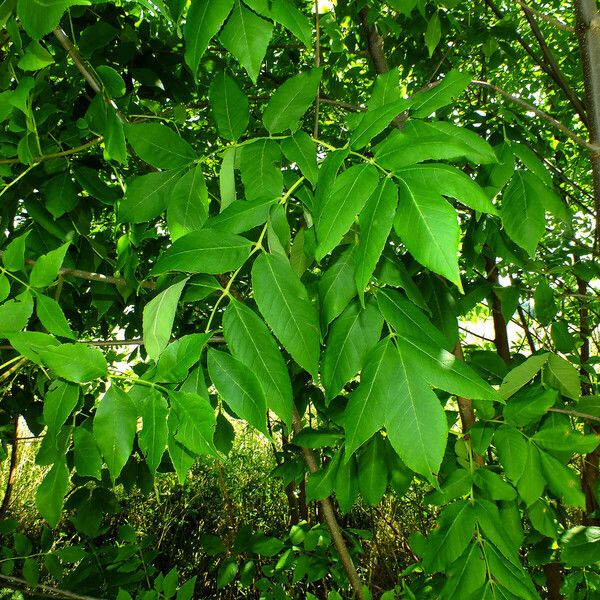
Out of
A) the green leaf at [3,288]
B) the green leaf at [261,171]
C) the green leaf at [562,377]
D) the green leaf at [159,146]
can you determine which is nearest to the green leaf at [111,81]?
the green leaf at [159,146]

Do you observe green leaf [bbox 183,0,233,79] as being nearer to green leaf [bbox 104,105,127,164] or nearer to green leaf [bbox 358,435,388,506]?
green leaf [bbox 104,105,127,164]

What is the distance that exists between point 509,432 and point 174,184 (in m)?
0.87

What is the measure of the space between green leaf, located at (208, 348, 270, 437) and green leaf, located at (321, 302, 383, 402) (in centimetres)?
14

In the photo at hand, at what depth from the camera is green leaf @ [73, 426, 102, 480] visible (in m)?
1.11

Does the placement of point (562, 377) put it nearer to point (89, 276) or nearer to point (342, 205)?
point (342, 205)

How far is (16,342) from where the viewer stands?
822 millimetres

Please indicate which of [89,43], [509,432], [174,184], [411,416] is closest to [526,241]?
[509,432]

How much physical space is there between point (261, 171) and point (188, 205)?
0.16 m

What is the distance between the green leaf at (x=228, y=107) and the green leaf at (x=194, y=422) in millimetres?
573

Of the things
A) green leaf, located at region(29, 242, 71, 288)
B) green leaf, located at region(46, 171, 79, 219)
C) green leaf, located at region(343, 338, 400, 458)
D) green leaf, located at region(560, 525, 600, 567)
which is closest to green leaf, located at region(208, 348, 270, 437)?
green leaf, located at region(343, 338, 400, 458)

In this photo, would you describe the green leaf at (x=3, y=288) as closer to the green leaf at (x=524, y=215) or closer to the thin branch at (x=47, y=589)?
the green leaf at (x=524, y=215)

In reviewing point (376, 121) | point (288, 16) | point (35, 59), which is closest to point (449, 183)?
point (376, 121)

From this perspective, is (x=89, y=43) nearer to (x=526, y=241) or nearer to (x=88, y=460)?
(x=88, y=460)

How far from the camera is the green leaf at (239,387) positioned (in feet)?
2.65
